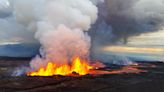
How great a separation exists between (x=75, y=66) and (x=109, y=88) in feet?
96.6

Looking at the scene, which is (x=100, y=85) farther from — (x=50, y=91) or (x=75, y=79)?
(x=50, y=91)

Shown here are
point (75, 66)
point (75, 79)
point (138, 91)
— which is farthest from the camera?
point (75, 66)

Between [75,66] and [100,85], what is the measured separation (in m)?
22.5

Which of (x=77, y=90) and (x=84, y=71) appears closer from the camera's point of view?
(x=77, y=90)

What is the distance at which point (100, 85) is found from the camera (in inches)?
3861

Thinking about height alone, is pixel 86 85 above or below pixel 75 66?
below

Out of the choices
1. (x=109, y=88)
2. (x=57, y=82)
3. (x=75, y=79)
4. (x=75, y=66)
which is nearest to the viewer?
(x=109, y=88)

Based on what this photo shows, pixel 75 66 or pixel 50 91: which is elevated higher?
pixel 75 66

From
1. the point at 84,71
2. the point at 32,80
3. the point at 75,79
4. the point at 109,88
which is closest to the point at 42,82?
the point at 32,80

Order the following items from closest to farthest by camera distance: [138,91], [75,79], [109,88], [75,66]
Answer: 1. [138,91]
2. [109,88]
3. [75,79]
4. [75,66]

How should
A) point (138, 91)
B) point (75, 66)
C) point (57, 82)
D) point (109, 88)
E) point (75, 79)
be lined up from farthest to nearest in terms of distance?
point (75, 66) < point (75, 79) < point (57, 82) < point (109, 88) < point (138, 91)

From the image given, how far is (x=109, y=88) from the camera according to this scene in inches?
3597

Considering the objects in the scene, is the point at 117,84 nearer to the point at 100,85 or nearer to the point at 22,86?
the point at 100,85

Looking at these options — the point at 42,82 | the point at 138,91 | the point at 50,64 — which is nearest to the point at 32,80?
the point at 42,82
